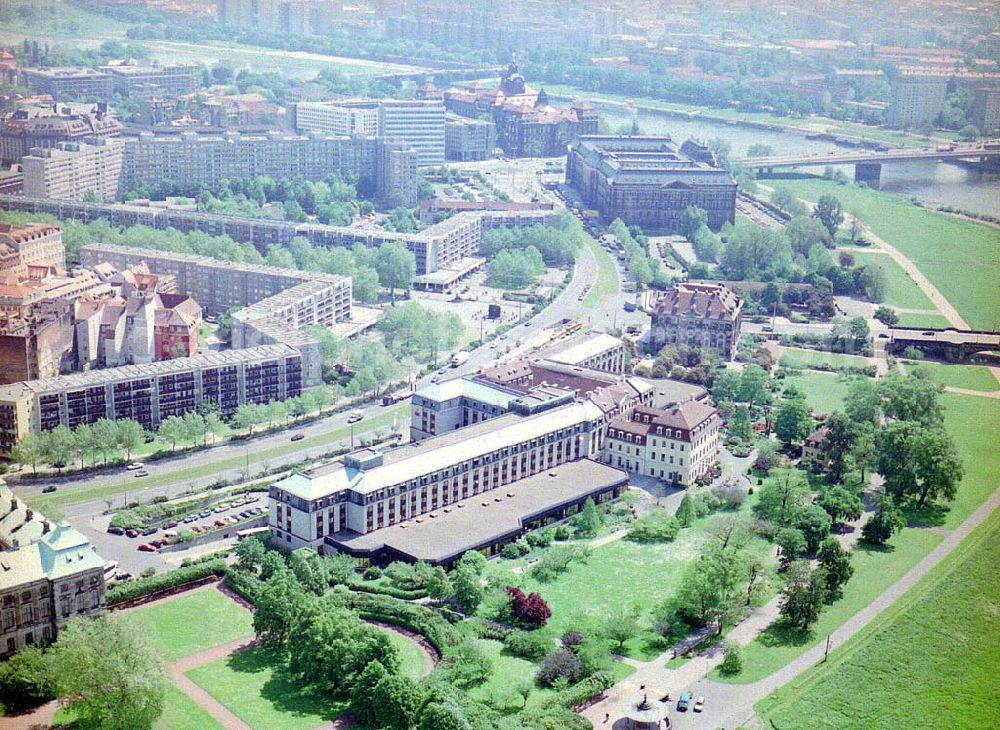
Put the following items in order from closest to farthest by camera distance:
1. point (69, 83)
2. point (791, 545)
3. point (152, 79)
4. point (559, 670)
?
1. point (559, 670)
2. point (791, 545)
3. point (69, 83)
4. point (152, 79)

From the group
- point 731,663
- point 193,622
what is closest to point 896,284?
point 731,663

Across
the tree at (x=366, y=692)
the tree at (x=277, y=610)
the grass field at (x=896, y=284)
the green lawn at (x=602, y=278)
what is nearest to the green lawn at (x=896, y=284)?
the grass field at (x=896, y=284)

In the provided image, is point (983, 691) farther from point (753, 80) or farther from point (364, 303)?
point (753, 80)

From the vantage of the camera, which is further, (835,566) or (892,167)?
(892,167)

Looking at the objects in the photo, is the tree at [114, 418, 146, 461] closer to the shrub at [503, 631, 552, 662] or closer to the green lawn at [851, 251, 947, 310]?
the shrub at [503, 631, 552, 662]

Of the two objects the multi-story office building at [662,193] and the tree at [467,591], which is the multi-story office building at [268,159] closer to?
the multi-story office building at [662,193]

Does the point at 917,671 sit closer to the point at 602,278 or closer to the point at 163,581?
the point at 163,581

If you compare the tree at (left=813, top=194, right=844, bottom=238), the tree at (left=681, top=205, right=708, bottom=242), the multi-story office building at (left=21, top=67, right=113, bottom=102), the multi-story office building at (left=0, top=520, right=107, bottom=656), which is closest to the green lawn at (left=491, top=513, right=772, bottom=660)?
the multi-story office building at (left=0, top=520, right=107, bottom=656)
